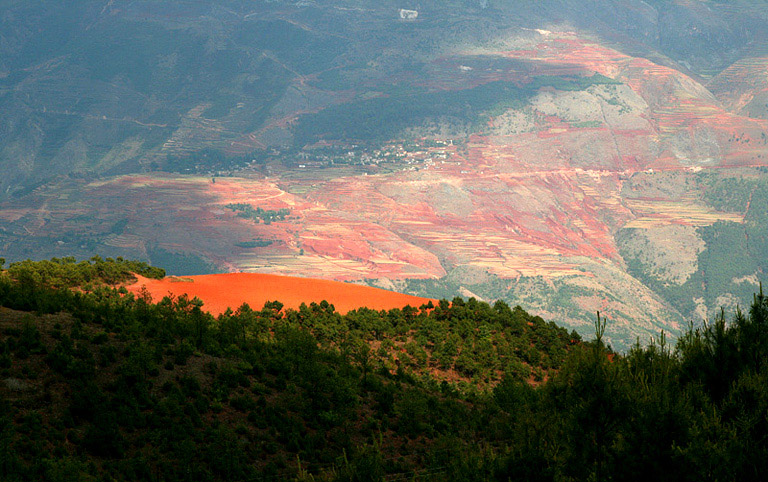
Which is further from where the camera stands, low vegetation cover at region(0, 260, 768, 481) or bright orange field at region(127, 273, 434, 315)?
bright orange field at region(127, 273, 434, 315)

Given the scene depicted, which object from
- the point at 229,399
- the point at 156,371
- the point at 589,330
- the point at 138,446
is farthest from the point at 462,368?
the point at 589,330

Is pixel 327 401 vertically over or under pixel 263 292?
under

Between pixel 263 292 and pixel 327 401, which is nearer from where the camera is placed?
pixel 327 401

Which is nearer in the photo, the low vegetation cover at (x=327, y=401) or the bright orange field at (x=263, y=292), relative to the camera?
the low vegetation cover at (x=327, y=401)

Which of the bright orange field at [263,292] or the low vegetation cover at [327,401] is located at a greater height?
Result: the bright orange field at [263,292]
